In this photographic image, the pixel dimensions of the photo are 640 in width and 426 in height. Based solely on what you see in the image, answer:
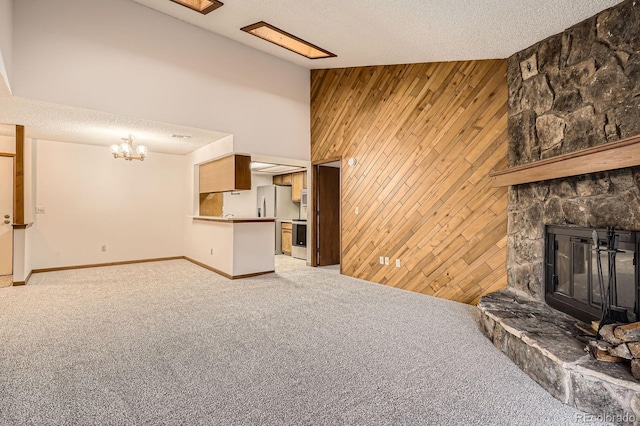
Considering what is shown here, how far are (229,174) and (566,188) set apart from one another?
477 centimetres

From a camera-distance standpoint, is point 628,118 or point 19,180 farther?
point 19,180

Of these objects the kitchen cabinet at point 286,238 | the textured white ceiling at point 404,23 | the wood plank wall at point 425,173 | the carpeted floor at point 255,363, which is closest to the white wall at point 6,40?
the textured white ceiling at point 404,23

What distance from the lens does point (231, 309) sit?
3.74 metres

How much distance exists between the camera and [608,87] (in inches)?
101

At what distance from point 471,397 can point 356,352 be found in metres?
0.88

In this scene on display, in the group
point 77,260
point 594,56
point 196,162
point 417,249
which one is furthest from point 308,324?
point 77,260

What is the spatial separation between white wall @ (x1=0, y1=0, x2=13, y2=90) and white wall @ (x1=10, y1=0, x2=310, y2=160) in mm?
118

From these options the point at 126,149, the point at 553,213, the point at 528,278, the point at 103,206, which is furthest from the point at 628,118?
the point at 103,206

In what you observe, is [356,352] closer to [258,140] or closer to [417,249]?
[417,249]

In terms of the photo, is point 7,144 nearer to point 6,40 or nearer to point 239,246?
point 6,40

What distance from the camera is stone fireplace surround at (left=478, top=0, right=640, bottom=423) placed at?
191 centimetres

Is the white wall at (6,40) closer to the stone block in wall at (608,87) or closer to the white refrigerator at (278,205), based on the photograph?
the stone block in wall at (608,87)

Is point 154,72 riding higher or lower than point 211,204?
higher

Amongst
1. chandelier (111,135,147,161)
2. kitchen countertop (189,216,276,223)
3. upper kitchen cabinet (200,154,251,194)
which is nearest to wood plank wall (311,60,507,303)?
kitchen countertop (189,216,276,223)
